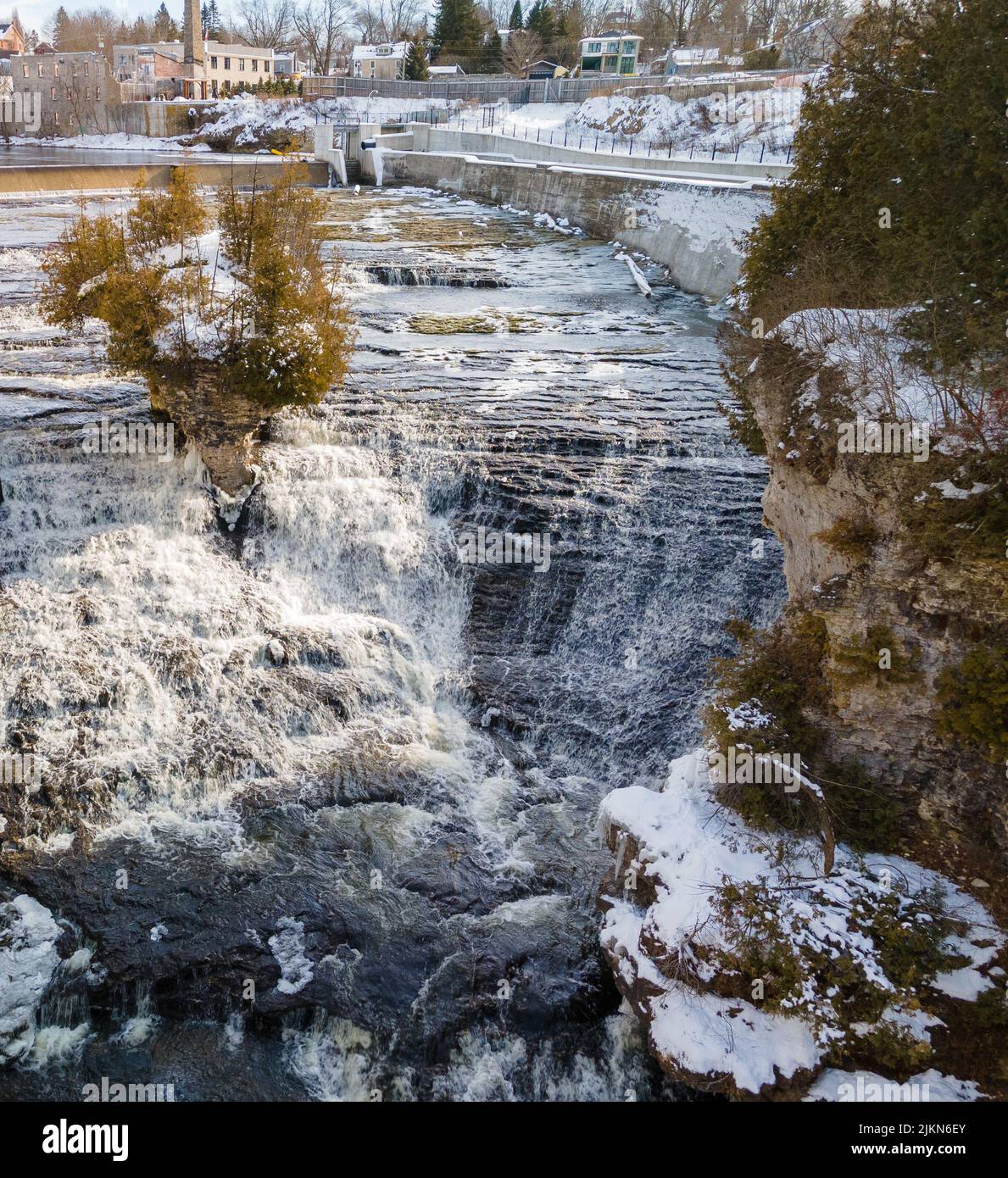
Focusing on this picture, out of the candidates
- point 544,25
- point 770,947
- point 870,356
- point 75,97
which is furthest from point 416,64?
point 770,947

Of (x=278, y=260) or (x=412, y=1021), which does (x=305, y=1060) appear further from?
(x=278, y=260)

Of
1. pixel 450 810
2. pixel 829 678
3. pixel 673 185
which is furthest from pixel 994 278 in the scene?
pixel 673 185

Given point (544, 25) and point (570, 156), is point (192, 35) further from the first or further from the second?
point (570, 156)

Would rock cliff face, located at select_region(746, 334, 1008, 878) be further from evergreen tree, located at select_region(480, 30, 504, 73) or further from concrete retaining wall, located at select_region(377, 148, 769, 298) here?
evergreen tree, located at select_region(480, 30, 504, 73)

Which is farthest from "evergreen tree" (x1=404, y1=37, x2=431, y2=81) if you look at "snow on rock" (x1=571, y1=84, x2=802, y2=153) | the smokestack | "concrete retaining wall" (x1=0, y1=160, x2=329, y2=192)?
"concrete retaining wall" (x1=0, y1=160, x2=329, y2=192)

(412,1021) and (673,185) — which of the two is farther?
(673,185)

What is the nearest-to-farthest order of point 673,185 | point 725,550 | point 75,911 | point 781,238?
point 75,911, point 781,238, point 725,550, point 673,185
